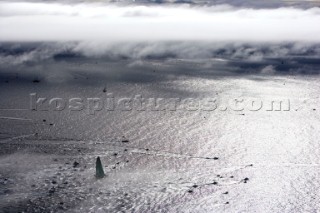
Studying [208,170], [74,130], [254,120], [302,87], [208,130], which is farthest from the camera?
[302,87]

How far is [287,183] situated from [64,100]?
71.1 m

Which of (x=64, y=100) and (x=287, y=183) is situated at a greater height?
(x=64, y=100)

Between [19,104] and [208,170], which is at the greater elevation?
[19,104]

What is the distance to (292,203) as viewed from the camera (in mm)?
58000

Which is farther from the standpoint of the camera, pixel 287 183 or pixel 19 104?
pixel 19 104

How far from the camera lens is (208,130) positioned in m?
91.4

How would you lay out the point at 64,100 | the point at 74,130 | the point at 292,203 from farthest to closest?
the point at 64,100 → the point at 74,130 → the point at 292,203

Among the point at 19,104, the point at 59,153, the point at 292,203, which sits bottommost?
the point at 292,203

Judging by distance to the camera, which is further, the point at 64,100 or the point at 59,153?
the point at 64,100

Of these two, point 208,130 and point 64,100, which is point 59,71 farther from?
point 208,130

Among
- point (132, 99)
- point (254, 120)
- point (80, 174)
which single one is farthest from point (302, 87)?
point (80, 174)

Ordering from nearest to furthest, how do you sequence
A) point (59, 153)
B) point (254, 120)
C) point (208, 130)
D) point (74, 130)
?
point (59, 153)
point (74, 130)
point (208, 130)
point (254, 120)

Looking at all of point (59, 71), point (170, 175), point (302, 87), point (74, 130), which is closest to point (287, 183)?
point (170, 175)

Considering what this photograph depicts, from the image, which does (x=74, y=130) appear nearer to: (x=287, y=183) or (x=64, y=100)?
(x=64, y=100)
